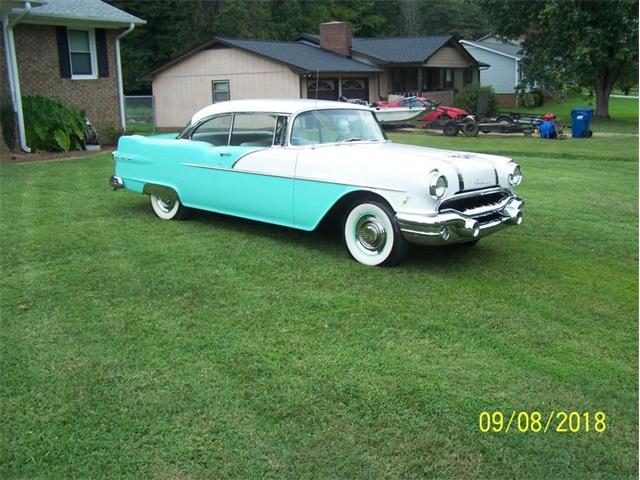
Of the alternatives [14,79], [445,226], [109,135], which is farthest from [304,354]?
[109,135]

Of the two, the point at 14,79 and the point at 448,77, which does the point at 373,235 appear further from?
the point at 448,77

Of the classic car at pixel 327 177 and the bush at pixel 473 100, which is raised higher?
the bush at pixel 473 100

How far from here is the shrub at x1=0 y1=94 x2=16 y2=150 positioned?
14914 millimetres

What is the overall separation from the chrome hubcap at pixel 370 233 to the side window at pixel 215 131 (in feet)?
7.05

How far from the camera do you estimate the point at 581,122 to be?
71.8 feet

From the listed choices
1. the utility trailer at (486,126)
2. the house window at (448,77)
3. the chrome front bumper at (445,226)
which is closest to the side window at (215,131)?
the chrome front bumper at (445,226)

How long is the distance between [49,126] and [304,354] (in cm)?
1380

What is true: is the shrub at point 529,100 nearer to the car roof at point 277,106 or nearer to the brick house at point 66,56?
the brick house at point 66,56

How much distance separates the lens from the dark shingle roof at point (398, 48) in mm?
33688

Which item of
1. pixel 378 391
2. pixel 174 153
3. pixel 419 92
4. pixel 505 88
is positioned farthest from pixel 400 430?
pixel 505 88

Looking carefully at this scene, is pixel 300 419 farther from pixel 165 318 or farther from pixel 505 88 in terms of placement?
pixel 505 88

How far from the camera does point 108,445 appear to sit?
336 centimetres

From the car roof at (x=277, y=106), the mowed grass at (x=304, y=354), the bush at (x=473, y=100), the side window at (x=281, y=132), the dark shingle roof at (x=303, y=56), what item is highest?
the dark shingle roof at (x=303, y=56)

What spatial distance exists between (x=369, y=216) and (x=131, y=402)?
3150 mm
